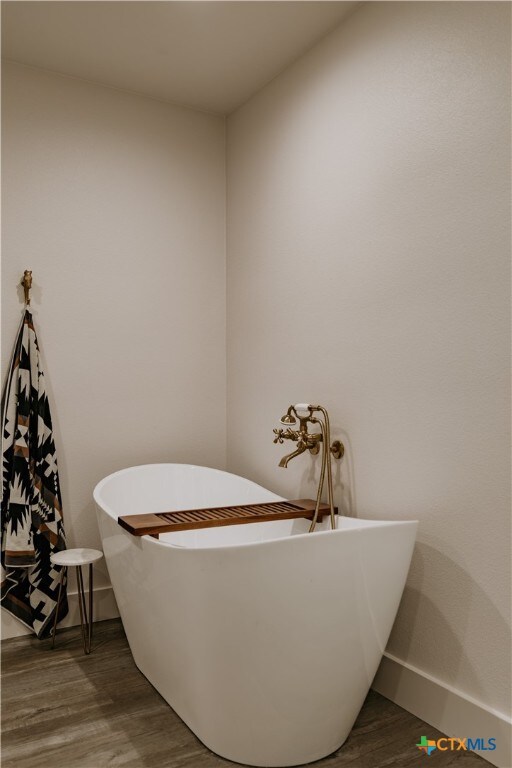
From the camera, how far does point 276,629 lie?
1.70 metres

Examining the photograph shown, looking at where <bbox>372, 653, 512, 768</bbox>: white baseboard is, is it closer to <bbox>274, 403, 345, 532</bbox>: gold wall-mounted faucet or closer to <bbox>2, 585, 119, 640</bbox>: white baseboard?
<bbox>274, 403, 345, 532</bbox>: gold wall-mounted faucet

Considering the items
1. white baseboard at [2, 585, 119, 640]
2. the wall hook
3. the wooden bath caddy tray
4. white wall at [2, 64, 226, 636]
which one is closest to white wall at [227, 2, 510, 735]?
the wooden bath caddy tray

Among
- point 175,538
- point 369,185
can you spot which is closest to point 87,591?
point 175,538

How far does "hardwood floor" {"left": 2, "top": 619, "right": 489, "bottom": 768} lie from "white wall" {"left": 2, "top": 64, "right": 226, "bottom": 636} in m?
0.67

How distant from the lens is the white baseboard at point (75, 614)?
2.77 meters

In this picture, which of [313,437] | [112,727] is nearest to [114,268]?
[313,437]

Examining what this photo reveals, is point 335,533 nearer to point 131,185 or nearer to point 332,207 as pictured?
point 332,207

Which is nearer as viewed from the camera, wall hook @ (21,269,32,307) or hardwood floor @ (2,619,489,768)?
hardwood floor @ (2,619,489,768)

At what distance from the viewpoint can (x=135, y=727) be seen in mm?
2027

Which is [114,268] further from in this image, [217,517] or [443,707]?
[443,707]

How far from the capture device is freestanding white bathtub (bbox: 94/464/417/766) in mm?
1690

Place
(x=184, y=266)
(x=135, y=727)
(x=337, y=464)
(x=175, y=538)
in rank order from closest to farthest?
1. (x=135, y=727)
2. (x=337, y=464)
3. (x=175, y=538)
4. (x=184, y=266)

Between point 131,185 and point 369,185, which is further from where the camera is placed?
point 131,185

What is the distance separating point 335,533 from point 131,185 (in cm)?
222
